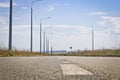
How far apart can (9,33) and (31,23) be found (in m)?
17.0

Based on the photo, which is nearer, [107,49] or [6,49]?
[6,49]

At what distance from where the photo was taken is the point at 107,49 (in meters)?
48.8

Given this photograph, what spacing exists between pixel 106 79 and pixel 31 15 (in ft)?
132

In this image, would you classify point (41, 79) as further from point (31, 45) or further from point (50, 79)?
point (31, 45)

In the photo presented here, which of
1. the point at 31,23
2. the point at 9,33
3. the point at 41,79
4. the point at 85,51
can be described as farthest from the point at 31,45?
the point at 41,79

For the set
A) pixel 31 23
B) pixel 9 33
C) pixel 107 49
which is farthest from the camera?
pixel 107 49

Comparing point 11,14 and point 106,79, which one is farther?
point 11,14

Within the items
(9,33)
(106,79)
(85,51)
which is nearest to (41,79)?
(106,79)

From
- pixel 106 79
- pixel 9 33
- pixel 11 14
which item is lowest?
pixel 106 79

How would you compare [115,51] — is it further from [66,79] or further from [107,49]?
[66,79]

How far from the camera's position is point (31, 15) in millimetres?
43625

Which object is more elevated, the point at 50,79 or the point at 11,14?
the point at 11,14

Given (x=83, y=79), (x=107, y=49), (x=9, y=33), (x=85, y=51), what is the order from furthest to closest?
(x=85, y=51) → (x=107, y=49) → (x=9, y=33) → (x=83, y=79)

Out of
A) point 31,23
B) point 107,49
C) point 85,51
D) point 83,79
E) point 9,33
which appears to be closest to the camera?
point 83,79
